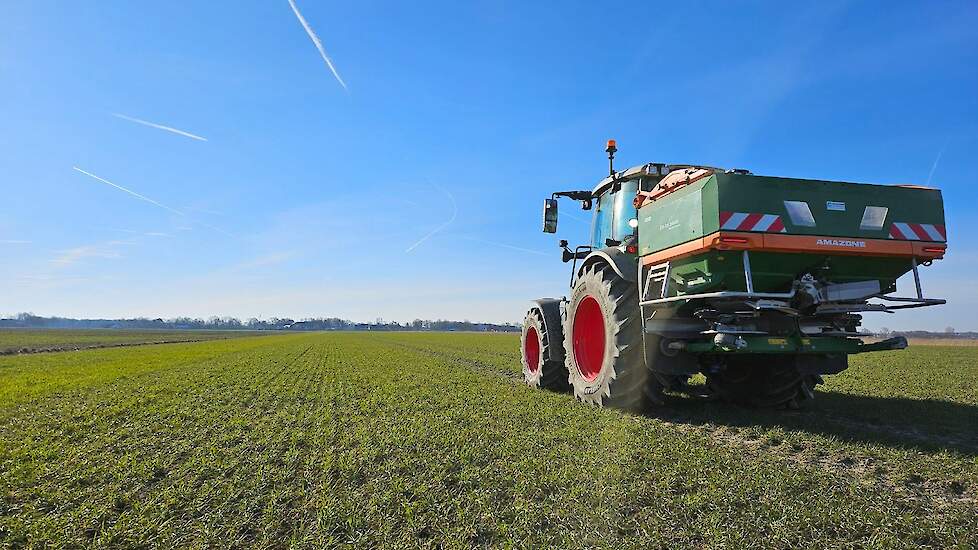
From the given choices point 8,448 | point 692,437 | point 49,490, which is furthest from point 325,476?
point 8,448

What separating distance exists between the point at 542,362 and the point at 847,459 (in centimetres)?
481

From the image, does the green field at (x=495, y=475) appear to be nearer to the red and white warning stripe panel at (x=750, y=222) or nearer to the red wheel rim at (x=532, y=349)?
the red wheel rim at (x=532, y=349)

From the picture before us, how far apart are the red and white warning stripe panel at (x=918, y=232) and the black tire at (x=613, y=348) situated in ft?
8.28

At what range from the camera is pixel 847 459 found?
4.49m

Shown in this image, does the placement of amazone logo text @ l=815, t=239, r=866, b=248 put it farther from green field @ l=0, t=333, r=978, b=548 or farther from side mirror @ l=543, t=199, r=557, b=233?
side mirror @ l=543, t=199, r=557, b=233

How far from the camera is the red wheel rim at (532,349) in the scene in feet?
31.6

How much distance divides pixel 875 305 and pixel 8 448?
340 inches

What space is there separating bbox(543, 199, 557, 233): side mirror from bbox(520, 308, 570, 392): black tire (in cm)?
137

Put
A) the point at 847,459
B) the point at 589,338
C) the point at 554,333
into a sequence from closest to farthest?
the point at 847,459, the point at 589,338, the point at 554,333

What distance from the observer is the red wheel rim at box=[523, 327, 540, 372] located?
9.62m

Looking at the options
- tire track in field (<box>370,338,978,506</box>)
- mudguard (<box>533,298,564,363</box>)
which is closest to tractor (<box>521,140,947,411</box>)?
tire track in field (<box>370,338,978,506</box>)

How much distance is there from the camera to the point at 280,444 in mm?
5410

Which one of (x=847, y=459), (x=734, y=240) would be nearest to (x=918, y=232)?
(x=734, y=240)

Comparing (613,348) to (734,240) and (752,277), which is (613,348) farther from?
(734,240)
